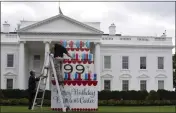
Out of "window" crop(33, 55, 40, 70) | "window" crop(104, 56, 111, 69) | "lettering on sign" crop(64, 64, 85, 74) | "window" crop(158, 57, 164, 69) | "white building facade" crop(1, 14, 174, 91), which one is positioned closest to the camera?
"lettering on sign" crop(64, 64, 85, 74)

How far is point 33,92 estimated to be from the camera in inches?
660

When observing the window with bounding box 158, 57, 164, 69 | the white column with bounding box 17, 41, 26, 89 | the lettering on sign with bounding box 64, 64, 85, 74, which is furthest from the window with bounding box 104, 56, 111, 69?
the lettering on sign with bounding box 64, 64, 85, 74

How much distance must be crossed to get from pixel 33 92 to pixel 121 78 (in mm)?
40298

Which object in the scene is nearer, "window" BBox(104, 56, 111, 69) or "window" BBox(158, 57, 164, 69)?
"window" BBox(104, 56, 111, 69)

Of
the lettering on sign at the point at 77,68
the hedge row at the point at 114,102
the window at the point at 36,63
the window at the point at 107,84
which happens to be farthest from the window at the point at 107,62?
the lettering on sign at the point at 77,68

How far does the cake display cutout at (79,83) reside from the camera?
651 inches

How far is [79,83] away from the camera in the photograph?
1666 cm

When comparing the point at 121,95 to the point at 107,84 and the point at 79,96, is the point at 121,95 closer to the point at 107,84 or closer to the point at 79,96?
the point at 107,84

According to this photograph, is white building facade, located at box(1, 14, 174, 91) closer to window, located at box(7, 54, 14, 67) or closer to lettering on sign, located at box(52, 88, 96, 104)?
window, located at box(7, 54, 14, 67)

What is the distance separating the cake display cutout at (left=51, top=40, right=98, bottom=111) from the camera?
651 inches

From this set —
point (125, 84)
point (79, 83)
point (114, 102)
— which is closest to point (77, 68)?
point (79, 83)

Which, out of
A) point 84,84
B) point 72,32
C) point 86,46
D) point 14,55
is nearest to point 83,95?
point 84,84

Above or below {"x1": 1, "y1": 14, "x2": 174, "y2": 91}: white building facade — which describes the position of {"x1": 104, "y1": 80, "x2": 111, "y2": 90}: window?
below

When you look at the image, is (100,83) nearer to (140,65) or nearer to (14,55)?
(140,65)
